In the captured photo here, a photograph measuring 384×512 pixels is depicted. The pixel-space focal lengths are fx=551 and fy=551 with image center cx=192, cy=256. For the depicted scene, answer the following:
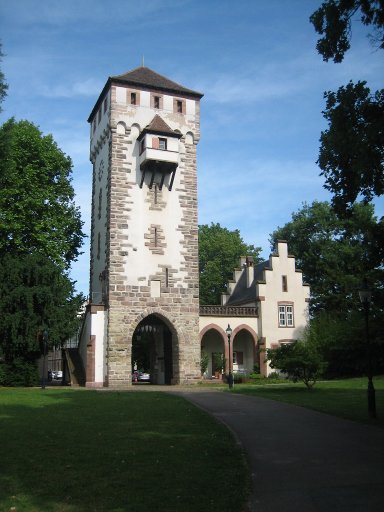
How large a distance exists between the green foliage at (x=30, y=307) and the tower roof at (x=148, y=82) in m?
12.6

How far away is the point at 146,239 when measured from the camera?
35.3 m

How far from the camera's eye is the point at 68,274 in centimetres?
3953

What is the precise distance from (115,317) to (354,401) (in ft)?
59.2

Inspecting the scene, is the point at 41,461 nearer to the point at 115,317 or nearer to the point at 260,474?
the point at 260,474

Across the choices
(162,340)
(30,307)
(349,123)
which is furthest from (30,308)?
(349,123)

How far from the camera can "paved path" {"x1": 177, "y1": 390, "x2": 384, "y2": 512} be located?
7154mm

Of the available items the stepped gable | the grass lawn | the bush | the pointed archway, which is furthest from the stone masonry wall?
the grass lawn

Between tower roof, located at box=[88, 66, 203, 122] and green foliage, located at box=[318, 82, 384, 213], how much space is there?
25640 millimetres

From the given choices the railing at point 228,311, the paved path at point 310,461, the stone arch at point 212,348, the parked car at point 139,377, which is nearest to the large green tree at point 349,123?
the paved path at point 310,461

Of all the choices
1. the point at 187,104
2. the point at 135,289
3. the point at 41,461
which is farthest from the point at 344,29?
the point at 187,104

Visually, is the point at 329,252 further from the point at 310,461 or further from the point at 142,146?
the point at 310,461

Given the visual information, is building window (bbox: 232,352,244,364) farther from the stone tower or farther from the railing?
the stone tower

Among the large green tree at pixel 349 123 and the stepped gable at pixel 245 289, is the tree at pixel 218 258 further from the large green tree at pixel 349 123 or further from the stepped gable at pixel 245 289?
the large green tree at pixel 349 123

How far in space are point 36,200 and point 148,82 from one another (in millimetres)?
11005
